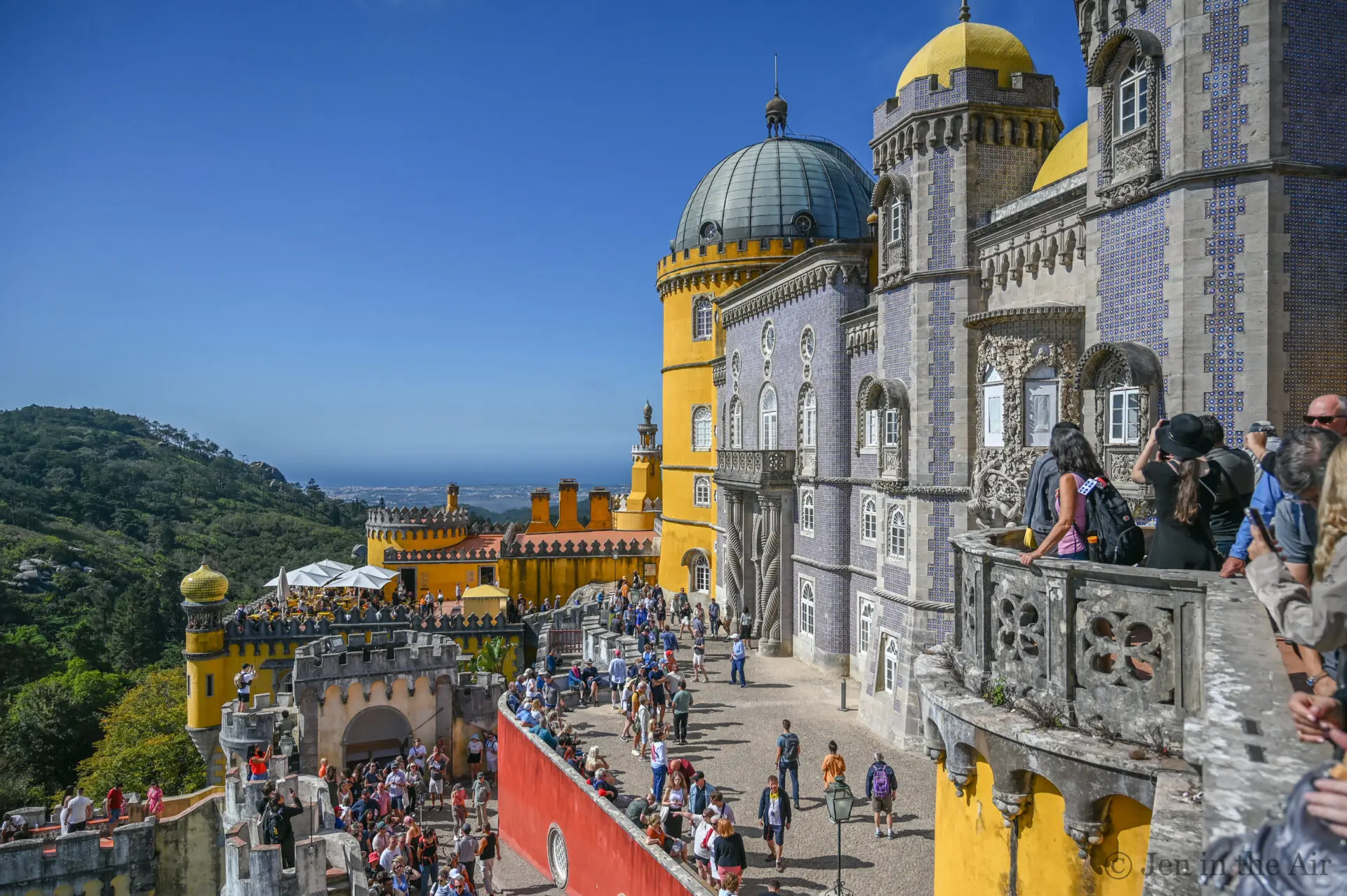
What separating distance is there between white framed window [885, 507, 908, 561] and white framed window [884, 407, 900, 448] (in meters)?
1.45

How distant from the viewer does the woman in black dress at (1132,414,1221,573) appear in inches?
208

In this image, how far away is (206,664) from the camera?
28672 millimetres

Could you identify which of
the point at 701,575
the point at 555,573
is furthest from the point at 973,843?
the point at 555,573

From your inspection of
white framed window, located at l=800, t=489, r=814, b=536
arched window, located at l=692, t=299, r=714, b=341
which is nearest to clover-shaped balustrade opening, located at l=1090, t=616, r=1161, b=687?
white framed window, located at l=800, t=489, r=814, b=536

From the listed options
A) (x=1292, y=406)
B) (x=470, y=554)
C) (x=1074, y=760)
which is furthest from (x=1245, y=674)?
(x=470, y=554)

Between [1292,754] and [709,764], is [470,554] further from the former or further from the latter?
[1292,754]

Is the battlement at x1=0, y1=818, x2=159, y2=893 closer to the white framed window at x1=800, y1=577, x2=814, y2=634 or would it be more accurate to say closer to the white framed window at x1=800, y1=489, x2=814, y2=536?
the white framed window at x1=800, y1=577, x2=814, y2=634

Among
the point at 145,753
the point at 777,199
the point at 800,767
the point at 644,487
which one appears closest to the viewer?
the point at 800,767

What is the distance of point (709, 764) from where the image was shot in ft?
53.7

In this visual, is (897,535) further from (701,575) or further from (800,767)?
(701,575)

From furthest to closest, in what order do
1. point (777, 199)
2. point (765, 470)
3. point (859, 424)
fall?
point (777, 199)
point (765, 470)
point (859, 424)

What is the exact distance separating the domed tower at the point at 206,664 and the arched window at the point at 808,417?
777 inches

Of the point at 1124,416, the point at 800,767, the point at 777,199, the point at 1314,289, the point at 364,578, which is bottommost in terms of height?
the point at 800,767

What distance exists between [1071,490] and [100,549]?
77.7 metres
